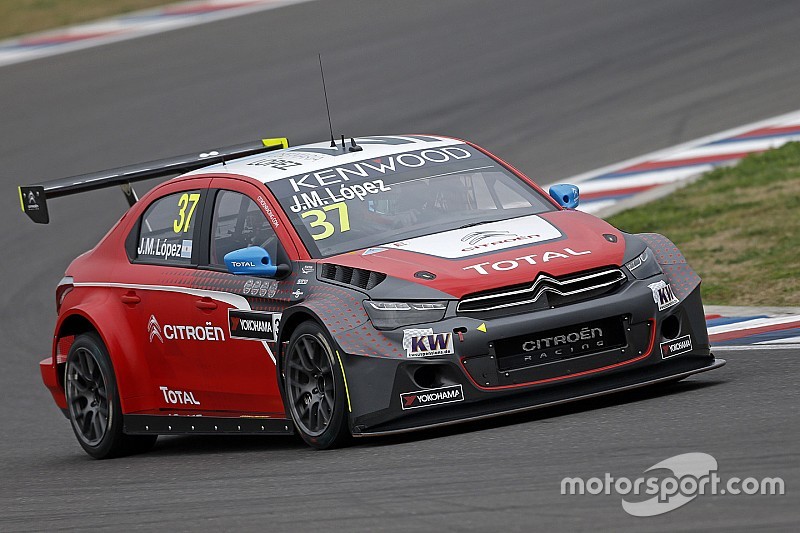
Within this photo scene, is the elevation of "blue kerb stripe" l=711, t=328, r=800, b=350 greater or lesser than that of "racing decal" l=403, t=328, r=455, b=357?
lesser

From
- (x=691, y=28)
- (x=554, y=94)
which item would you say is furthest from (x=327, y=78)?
(x=691, y=28)

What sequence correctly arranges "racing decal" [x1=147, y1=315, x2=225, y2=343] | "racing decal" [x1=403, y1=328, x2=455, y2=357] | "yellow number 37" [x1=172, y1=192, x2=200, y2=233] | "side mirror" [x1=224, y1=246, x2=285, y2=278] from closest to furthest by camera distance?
"racing decal" [x1=403, y1=328, x2=455, y2=357]
"side mirror" [x1=224, y1=246, x2=285, y2=278]
"racing decal" [x1=147, y1=315, x2=225, y2=343]
"yellow number 37" [x1=172, y1=192, x2=200, y2=233]

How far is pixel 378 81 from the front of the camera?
64.4 ft

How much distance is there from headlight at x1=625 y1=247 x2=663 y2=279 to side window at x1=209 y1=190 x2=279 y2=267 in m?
1.89

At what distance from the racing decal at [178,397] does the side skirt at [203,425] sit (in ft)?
0.28

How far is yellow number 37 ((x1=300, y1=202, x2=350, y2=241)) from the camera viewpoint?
25.9 feet

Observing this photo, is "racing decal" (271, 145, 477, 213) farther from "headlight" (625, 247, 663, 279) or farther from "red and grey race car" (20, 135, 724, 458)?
"headlight" (625, 247, 663, 279)

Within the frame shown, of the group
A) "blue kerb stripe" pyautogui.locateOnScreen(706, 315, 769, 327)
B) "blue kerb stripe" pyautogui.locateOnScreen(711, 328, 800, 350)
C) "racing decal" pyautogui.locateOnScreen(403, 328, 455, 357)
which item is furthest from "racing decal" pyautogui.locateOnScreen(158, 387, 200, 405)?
"blue kerb stripe" pyautogui.locateOnScreen(706, 315, 769, 327)

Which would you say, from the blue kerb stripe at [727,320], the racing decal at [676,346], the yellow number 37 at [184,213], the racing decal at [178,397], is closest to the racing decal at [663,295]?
the racing decal at [676,346]

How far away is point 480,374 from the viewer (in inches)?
274

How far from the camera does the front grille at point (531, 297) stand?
277 inches

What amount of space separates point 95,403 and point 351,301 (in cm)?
257

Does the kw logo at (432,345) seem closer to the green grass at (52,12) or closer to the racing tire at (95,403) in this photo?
the racing tire at (95,403)

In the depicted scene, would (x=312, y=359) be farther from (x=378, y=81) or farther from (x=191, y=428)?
(x=378, y=81)
